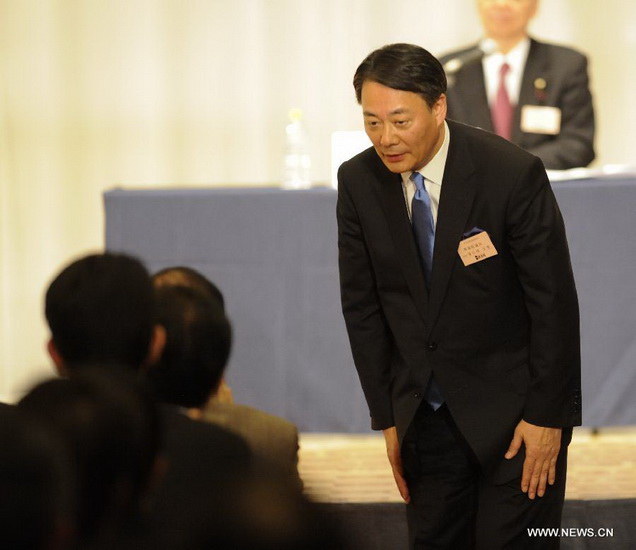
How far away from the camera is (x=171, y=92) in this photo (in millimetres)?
5559

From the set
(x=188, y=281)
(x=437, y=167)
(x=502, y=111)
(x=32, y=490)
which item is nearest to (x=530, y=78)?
(x=502, y=111)

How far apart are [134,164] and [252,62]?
2.75ft

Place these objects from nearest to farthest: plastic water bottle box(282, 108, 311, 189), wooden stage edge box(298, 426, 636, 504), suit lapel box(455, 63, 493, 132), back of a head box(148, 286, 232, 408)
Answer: back of a head box(148, 286, 232, 408) → wooden stage edge box(298, 426, 636, 504) → suit lapel box(455, 63, 493, 132) → plastic water bottle box(282, 108, 311, 189)

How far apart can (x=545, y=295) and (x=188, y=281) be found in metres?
0.63

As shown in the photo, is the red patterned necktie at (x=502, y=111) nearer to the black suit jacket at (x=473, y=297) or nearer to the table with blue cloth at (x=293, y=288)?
the table with blue cloth at (x=293, y=288)

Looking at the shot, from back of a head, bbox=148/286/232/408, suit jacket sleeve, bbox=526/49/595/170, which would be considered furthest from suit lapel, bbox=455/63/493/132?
back of a head, bbox=148/286/232/408

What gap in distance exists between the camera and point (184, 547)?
78 cm

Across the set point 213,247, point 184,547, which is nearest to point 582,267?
point 213,247

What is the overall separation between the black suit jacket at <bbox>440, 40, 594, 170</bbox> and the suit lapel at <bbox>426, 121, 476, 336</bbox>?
6.75 ft

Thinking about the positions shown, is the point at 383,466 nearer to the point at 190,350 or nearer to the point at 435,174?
the point at 435,174

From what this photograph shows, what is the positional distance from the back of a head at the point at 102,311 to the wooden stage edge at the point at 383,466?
180cm

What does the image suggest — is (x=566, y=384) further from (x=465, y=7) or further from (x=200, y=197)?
(x=465, y=7)

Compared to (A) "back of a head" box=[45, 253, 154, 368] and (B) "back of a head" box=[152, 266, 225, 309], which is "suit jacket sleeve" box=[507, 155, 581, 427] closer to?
(B) "back of a head" box=[152, 266, 225, 309]

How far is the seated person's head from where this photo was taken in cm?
84
